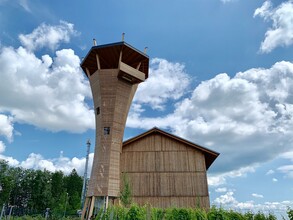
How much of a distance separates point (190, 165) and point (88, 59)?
41.8 feet

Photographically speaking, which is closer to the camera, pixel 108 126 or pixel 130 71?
pixel 108 126

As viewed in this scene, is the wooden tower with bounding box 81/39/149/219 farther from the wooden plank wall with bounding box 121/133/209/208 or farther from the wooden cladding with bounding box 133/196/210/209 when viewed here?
the wooden cladding with bounding box 133/196/210/209

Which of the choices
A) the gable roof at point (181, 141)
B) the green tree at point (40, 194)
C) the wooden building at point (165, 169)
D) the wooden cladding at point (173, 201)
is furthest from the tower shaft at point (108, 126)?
the green tree at point (40, 194)

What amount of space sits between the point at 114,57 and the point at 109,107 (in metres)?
5.17

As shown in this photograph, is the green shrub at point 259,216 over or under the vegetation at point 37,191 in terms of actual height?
under

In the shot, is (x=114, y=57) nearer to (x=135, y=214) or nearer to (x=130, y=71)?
(x=130, y=71)

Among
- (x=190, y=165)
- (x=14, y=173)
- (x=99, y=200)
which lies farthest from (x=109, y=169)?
(x=14, y=173)

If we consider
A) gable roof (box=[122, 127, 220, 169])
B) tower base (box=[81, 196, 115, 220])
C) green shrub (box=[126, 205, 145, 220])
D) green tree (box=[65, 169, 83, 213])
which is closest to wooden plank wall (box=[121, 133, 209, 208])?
gable roof (box=[122, 127, 220, 169])

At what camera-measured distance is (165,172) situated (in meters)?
19.5

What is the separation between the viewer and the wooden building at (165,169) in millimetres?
18656

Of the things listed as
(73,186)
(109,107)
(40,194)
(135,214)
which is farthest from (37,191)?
(135,214)

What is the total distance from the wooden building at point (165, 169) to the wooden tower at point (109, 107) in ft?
5.45

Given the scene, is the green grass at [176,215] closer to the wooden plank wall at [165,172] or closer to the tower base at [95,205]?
the tower base at [95,205]

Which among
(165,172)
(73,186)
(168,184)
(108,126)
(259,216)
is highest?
(108,126)
